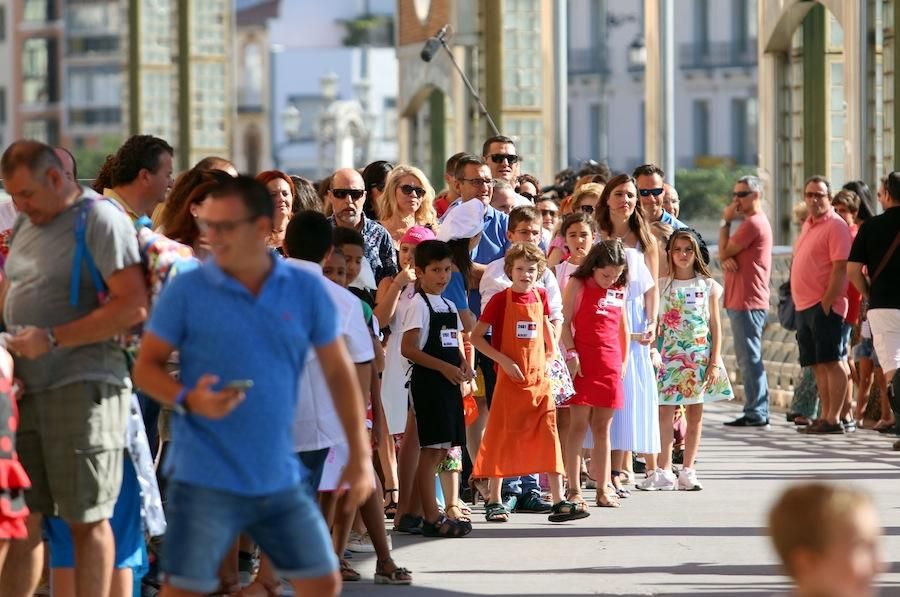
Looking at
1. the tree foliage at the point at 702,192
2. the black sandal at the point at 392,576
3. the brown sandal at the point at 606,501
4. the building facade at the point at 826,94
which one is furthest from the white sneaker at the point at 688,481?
the tree foliage at the point at 702,192

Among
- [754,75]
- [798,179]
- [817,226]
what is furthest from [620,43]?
[817,226]

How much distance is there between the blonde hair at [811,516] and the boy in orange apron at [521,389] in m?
6.62

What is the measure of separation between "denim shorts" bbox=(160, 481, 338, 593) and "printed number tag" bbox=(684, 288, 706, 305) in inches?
287

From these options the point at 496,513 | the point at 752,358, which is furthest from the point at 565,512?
the point at 752,358

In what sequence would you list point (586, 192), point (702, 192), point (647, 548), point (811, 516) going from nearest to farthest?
point (811, 516)
point (647, 548)
point (586, 192)
point (702, 192)

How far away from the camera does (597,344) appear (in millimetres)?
11867

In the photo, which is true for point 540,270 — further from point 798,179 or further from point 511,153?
point 798,179

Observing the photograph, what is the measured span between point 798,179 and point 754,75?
54117 mm

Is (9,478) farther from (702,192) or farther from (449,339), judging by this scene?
(702,192)

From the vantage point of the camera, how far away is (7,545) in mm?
7105

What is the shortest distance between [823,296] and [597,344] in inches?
187

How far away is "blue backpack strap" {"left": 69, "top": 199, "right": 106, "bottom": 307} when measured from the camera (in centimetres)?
718

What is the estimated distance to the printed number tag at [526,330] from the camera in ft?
36.7

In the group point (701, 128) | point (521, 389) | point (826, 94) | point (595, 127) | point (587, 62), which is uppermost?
point (587, 62)
